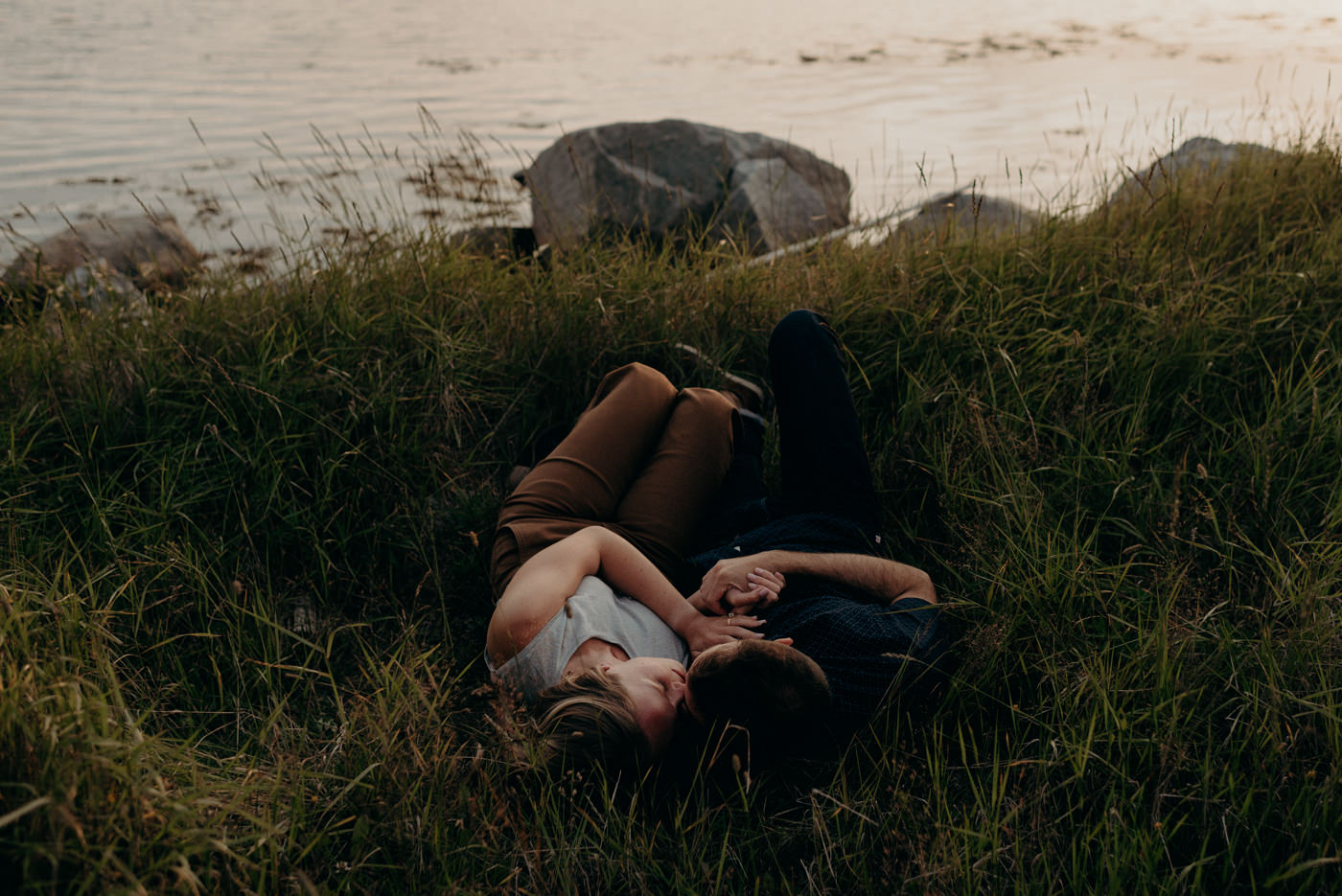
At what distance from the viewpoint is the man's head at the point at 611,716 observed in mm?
1967

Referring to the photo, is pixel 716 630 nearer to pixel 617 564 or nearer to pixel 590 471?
pixel 617 564

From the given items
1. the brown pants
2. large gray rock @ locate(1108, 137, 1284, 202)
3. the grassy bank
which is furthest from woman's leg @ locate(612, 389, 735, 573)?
large gray rock @ locate(1108, 137, 1284, 202)

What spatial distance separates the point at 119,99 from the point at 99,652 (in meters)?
11.0

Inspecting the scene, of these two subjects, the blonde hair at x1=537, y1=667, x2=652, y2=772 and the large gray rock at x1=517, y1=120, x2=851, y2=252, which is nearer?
the blonde hair at x1=537, y1=667, x2=652, y2=772

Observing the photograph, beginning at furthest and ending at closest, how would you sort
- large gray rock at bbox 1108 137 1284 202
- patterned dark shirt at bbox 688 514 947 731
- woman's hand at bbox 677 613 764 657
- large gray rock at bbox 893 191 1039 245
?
1. large gray rock at bbox 1108 137 1284 202
2. large gray rock at bbox 893 191 1039 245
3. woman's hand at bbox 677 613 764 657
4. patterned dark shirt at bbox 688 514 947 731

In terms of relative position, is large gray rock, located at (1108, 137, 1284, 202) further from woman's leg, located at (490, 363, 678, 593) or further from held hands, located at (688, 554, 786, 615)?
held hands, located at (688, 554, 786, 615)

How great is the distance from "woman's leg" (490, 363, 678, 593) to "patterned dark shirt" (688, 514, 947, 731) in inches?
18.6

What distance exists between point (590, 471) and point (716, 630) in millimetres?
756

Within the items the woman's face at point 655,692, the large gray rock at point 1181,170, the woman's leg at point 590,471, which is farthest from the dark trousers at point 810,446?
the large gray rock at point 1181,170

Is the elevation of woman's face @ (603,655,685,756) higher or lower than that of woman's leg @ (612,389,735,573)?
lower

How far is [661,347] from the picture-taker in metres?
3.53

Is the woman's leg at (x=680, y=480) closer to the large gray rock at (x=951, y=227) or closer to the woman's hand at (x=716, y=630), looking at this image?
the woman's hand at (x=716, y=630)

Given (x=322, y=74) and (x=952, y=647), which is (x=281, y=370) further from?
(x=322, y=74)

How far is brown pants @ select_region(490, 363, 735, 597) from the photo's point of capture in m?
2.77
